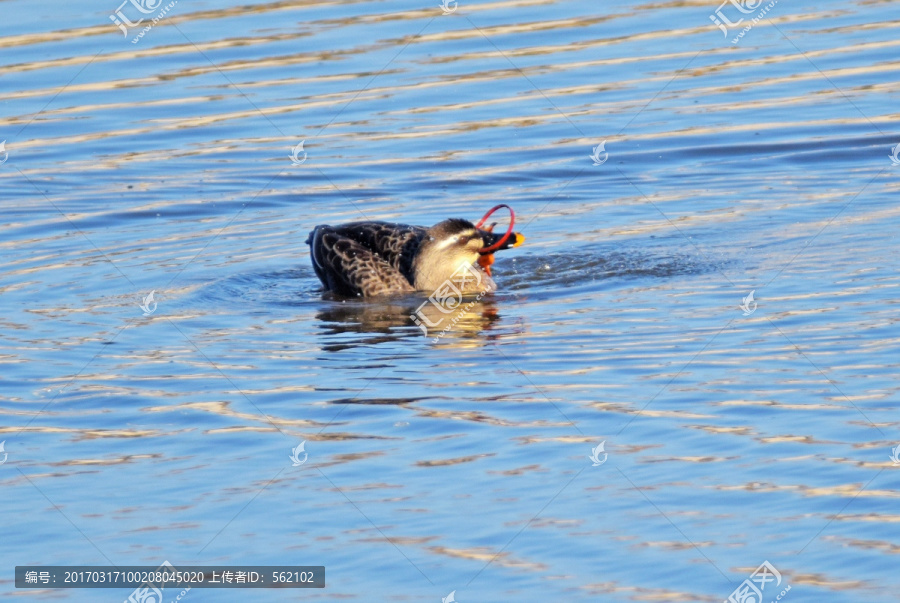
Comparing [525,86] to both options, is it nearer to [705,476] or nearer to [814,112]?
[814,112]

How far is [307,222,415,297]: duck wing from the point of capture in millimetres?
11859

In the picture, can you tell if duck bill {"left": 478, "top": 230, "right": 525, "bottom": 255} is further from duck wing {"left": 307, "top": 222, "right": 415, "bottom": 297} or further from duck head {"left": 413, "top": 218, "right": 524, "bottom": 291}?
duck wing {"left": 307, "top": 222, "right": 415, "bottom": 297}

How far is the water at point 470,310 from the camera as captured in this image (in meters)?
6.81

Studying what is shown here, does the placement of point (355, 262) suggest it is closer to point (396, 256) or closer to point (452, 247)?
point (396, 256)

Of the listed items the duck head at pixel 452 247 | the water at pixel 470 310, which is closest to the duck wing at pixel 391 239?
the duck head at pixel 452 247

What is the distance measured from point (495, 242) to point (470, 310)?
24.5 inches
